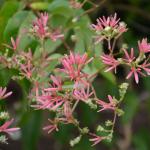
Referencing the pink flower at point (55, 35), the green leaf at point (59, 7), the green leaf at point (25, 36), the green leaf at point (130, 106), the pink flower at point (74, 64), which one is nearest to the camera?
the pink flower at point (74, 64)

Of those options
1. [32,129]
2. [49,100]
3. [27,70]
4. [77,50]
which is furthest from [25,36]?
[32,129]

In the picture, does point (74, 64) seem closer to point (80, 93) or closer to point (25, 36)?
point (80, 93)

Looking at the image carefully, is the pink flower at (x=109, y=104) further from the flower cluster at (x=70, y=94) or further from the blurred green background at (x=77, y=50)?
the blurred green background at (x=77, y=50)

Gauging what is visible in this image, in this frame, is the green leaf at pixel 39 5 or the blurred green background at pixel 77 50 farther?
the green leaf at pixel 39 5

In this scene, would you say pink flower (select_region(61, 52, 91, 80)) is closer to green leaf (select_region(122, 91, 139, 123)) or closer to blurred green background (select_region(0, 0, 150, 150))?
blurred green background (select_region(0, 0, 150, 150))

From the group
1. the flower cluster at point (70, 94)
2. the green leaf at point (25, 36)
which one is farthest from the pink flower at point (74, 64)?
the green leaf at point (25, 36)

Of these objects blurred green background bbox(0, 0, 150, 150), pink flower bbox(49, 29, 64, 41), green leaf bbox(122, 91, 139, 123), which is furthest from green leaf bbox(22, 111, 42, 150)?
pink flower bbox(49, 29, 64, 41)

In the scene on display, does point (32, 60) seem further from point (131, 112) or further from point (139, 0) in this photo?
point (139, 0)

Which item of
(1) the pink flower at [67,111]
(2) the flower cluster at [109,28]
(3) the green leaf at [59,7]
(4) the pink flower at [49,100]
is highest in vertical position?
(3) the green leaf at [59,7]
